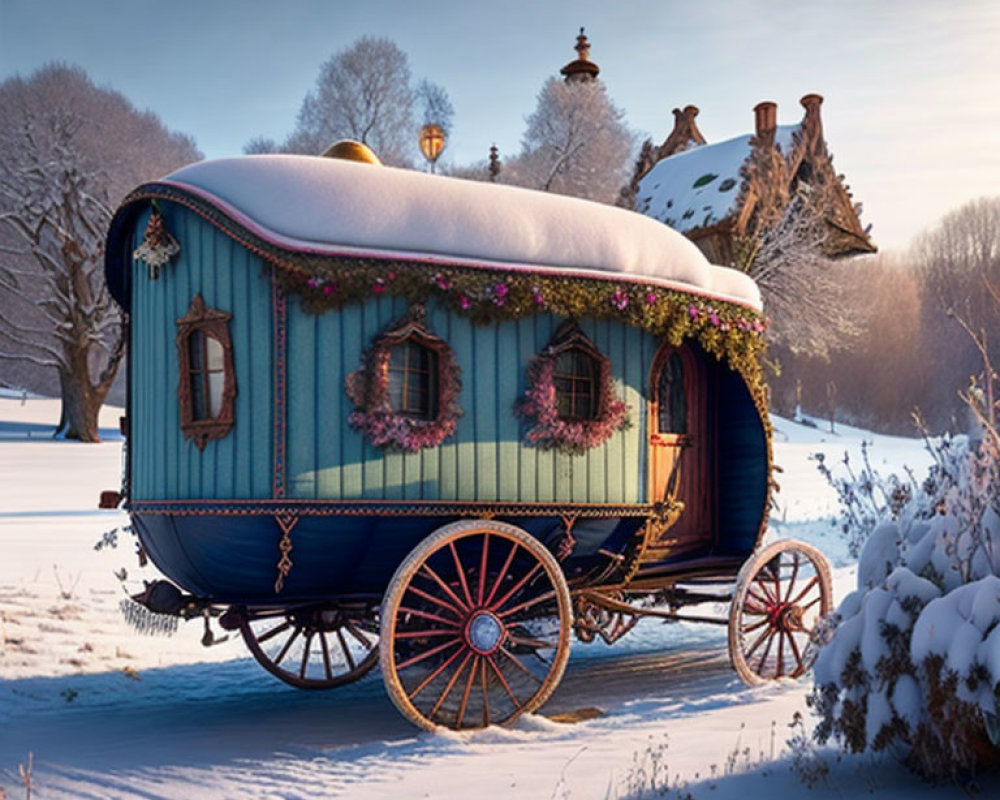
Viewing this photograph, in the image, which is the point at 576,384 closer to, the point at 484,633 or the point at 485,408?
the point at 485,408

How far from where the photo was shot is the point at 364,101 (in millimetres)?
37031

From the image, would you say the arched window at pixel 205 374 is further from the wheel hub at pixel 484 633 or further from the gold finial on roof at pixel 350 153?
the wheel hub at pixel 484 633

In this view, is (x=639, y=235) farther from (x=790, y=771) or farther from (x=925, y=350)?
(x=925, y=350)

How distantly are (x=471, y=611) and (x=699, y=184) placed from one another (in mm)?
17542

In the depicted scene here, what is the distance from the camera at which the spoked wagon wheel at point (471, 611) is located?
247 inches

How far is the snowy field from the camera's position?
5.18 meters

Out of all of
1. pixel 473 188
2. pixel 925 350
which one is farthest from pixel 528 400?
pixel 925 350

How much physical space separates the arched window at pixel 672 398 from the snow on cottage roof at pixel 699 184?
1347 cm

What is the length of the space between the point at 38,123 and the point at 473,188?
75.7 ft

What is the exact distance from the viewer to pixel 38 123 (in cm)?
2634

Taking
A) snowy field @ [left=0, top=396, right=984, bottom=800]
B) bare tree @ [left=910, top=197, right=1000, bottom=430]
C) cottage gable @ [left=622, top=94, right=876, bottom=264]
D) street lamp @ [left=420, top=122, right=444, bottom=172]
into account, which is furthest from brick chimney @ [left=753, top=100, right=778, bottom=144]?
bare tree @ [left=910, top=197, right=1000, bottom=430]

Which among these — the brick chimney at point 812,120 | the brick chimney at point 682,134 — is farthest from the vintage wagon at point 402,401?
the brick chimney at point 682,134

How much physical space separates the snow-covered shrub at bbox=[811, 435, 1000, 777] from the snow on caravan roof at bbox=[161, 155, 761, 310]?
113 inches

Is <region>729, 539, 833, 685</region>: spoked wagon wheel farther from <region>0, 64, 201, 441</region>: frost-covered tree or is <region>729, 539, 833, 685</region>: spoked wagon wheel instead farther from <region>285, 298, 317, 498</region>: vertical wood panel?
<region>0, 64, 201, 441</region>: frost-covered tree
